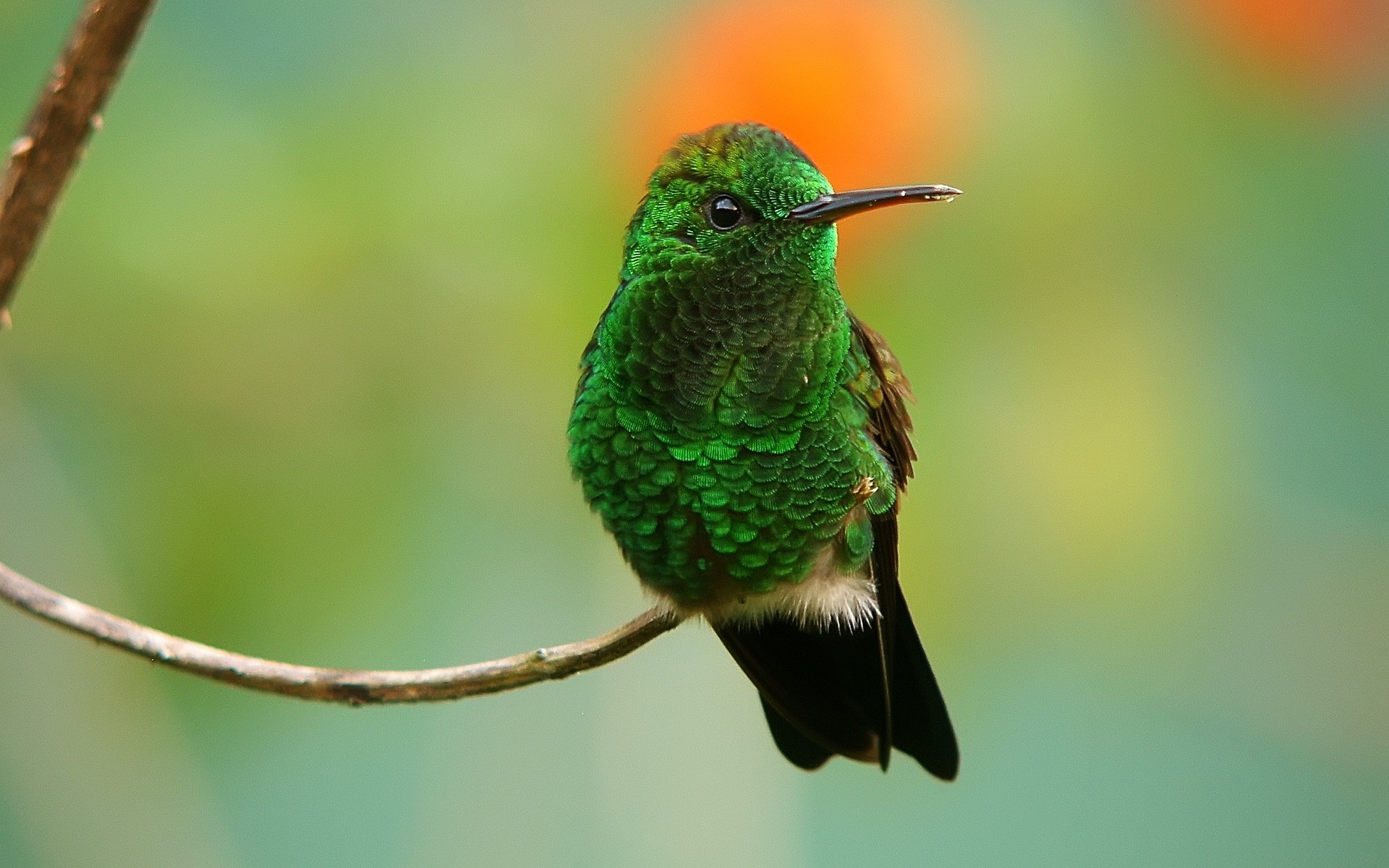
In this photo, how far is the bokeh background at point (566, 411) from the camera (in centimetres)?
216

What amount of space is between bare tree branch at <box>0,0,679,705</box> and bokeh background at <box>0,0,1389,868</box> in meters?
1.06

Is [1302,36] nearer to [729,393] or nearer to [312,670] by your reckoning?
[729,393]

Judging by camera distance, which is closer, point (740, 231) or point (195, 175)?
point (740, 231)

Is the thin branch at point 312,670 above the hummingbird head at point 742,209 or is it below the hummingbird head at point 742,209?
below

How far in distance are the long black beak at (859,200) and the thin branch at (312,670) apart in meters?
0.43

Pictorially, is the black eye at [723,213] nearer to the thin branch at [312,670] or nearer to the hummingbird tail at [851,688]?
the thin branch at [312,670]

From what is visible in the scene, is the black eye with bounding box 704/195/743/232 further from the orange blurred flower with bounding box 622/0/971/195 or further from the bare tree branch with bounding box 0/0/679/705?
the orange blurred flower with bounding box 622/0/971/195

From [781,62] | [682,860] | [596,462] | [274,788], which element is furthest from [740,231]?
[274,788]

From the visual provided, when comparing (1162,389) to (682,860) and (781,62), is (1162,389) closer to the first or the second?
(781,62)

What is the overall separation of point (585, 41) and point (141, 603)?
4.26ft

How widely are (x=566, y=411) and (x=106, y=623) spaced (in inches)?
49.8

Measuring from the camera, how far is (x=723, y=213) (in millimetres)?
1074

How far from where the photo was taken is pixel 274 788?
2172 millimetres

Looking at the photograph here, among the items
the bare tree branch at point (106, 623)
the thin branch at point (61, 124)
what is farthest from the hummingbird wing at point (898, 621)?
the thin branch at point (61, 124)
